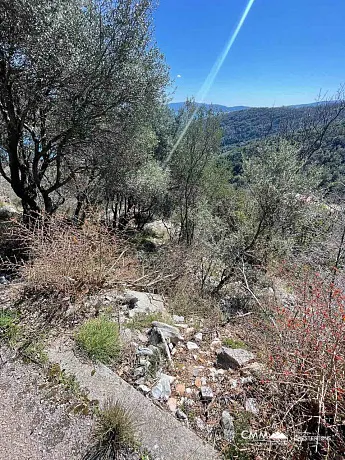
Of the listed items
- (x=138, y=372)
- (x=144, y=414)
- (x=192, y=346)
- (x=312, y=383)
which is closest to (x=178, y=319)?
(x=192, y=346)

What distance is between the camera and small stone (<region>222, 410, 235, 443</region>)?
2.25 meters

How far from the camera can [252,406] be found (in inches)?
97.8

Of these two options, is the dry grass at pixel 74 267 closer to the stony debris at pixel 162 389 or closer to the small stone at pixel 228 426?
the stony debris at pixel 162 389

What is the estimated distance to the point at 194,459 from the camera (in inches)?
81.2

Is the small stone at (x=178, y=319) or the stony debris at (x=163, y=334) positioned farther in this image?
the small stone at (x=178, y=319)

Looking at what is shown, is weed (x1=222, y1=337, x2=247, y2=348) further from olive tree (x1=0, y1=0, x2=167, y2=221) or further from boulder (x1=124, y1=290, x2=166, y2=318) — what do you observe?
olive tree (x1=0, y1=0, x2=167, y2=221)

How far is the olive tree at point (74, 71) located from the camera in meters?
4.64

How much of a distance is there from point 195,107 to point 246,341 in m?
9.59

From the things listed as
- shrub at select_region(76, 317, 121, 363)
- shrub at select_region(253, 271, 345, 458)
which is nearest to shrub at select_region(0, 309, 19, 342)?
shrub at select_region(76, 317, 121, 363)

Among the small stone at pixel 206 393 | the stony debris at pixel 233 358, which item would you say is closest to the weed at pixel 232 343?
the stony debris at pixel 233 358

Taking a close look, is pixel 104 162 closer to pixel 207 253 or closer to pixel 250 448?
pixel 207 253

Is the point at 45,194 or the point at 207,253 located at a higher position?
the point at 45,194

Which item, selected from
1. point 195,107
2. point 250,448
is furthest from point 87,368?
point 195,107

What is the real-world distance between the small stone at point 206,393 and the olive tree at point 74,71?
14.8 ft
